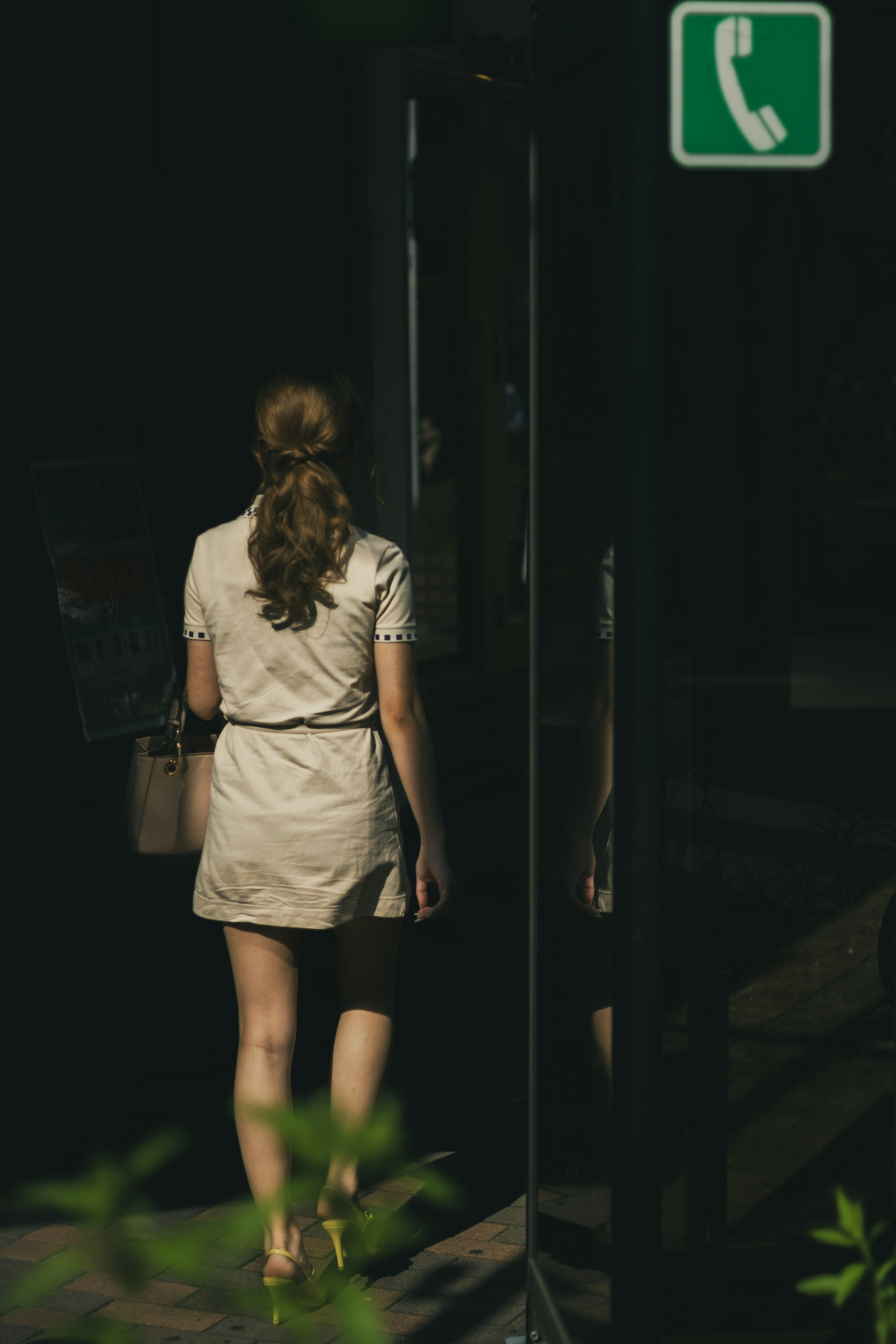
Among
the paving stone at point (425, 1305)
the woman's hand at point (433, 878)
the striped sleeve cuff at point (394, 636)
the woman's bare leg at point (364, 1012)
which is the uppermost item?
the striped sleeve cuff at point (394, 636)

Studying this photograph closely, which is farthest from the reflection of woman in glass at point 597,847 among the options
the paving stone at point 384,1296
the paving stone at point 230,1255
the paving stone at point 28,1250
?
the paving stone at point 28,1250

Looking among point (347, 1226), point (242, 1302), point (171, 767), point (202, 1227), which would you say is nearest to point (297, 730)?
point (171, 767)

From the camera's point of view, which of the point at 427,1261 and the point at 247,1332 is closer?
the point at 247,1332

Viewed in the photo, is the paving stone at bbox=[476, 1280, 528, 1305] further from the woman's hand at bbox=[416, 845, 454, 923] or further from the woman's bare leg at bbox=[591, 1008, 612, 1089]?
the woman's bare leg at bbox=[591, 1008, 612, 1089]

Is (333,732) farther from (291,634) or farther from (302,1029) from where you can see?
(302,1029)

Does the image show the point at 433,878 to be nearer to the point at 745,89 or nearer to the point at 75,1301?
the point at 75,1301

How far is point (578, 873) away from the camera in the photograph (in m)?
2.81

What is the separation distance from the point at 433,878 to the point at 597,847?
3.17ft

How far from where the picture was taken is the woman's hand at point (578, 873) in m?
2.76

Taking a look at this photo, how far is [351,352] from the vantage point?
7129mm

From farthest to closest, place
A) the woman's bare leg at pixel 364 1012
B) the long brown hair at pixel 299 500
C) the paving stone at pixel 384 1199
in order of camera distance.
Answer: the paving stone at pixel 384 1199, the woman's bare leg at pixel 364 1012, the long brown hair at pixel 299 500

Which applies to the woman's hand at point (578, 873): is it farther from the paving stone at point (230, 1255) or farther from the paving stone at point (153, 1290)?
the paving stone at point (153, 1290)

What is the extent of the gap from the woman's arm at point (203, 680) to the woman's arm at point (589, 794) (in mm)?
1053

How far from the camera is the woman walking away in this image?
3.49m
